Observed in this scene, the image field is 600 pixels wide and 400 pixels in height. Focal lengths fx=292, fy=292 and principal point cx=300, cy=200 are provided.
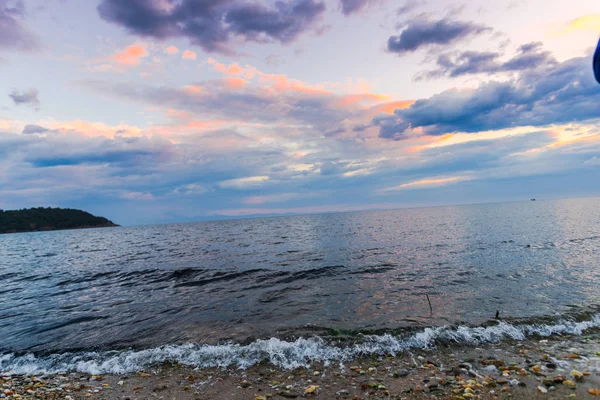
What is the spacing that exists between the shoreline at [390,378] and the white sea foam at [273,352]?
376mm

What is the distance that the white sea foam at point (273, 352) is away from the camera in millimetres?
10266

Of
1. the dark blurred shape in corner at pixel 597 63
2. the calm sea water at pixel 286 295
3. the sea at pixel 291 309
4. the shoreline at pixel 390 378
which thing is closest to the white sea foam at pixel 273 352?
the sea at pixel 291 309

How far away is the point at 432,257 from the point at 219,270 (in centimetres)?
2100

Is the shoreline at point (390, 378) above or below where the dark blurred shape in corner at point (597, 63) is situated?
below

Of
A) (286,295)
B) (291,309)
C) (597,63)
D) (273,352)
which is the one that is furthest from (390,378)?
(286,295)

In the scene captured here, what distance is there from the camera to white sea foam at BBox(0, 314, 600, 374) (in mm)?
10266

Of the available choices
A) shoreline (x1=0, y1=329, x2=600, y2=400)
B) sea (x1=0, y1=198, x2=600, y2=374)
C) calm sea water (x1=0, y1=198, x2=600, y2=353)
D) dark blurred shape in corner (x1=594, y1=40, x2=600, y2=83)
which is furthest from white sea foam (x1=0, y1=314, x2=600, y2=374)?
dark blurred shape in corner (x1=594, y1=40, x2=600, y2=83)

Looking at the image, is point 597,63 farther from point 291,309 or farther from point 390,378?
point 291,309

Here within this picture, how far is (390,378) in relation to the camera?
27.5 ft

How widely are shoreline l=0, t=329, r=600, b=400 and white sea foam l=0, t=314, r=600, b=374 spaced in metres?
0.38

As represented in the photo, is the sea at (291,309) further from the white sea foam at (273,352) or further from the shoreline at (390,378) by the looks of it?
the shoreline at (390,378)

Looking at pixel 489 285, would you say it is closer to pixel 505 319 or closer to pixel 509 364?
pixel 505 319

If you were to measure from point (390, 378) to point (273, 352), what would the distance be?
4.21 m

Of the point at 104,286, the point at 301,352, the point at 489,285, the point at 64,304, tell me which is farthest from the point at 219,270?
the point at 489,285
